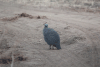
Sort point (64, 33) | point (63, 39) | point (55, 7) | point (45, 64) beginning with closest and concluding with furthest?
point (45, 64) < point (63, 39) < point (64, 33) < point (55, 7)

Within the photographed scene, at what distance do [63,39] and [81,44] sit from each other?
125 cm

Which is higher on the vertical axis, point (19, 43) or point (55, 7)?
point (55, 7)

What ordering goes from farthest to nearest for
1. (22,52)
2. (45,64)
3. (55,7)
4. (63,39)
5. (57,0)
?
(57,0), (55,7), (63,39), (22,52), (45,64)

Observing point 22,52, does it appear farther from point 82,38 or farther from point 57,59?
point 82,38

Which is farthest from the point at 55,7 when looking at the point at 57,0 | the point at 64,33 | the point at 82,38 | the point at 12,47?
the point at 12,47

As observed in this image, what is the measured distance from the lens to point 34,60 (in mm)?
3996

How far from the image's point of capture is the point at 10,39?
614 centimetres

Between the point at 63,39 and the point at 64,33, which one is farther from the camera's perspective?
the point at 64,33

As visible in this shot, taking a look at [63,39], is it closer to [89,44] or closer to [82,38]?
[82,38]

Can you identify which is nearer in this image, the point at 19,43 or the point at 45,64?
the point at 45,64

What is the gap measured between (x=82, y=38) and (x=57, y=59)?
245 centimetres

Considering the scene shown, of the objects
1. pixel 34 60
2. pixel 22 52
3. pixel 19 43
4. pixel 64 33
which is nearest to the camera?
pixel 34 60

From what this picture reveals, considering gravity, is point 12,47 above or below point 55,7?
below

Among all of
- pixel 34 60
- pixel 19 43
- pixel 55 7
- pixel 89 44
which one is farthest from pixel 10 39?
pixel 55 7
